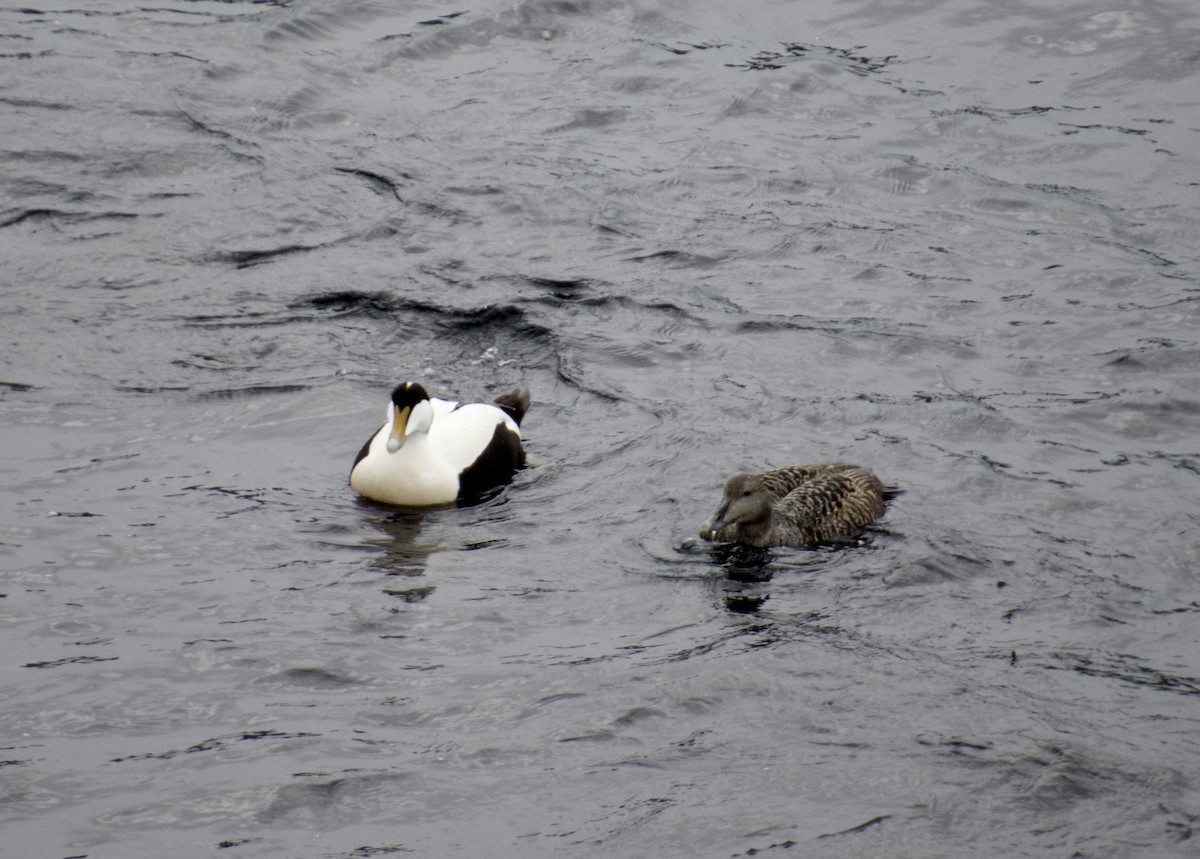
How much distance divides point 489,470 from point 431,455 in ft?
1.20

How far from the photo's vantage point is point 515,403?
33.0 ft

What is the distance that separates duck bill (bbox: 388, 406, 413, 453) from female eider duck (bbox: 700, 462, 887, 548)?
1951mm

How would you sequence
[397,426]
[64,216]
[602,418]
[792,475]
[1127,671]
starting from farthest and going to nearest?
[64,216], [602,418], [397,426], [792,475], [1127,671]

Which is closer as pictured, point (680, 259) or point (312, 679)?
point (312, 679)

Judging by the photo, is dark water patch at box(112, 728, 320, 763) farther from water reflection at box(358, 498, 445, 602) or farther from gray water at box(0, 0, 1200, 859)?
water reflection at box(358, 498, 445, 602)

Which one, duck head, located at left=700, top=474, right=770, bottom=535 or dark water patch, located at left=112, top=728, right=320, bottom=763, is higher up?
duck head, located at left=700, top=474, right=770, bottom=535

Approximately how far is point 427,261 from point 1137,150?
21.2 feet

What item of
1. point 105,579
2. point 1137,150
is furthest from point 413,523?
point 1137,150

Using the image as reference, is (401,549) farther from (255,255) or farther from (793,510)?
(255,255)

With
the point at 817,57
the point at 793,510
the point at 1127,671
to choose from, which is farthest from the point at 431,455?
the point at 817,57

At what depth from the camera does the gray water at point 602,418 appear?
6109mm

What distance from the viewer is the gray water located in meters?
6.11

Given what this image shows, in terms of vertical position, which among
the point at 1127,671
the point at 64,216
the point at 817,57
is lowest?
the point at 1127,671

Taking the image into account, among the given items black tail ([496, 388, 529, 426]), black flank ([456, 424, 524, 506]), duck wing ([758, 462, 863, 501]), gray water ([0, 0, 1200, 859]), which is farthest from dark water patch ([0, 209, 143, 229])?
duck wing ([758, 462, 863, 501])
